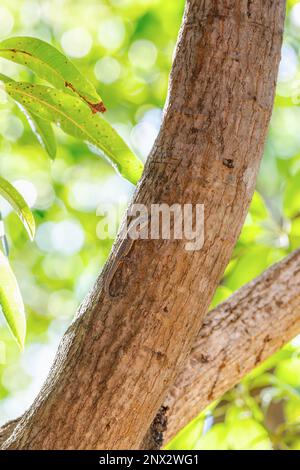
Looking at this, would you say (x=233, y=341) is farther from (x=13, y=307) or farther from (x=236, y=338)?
(x=13, y=307)

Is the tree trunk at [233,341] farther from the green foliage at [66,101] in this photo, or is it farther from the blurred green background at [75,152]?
the blurred green background at [75,152]

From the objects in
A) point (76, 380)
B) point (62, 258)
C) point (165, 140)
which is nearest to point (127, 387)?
point (76, 380)

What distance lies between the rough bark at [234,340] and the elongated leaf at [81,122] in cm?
26

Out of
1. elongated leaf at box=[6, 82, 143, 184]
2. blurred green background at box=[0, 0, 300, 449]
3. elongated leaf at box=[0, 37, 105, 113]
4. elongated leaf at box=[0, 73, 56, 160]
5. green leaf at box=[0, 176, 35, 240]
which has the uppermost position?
blurred green background at box=[0, 0, 300, 449]

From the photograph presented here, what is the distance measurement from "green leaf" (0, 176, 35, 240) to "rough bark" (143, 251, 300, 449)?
30 cm

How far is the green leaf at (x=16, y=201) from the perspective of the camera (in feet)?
3.12

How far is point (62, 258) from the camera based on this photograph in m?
2.34

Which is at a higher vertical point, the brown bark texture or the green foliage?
the green foliage

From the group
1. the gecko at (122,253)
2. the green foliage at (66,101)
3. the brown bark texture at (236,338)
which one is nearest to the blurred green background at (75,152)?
the brown bark texture at (236,338)

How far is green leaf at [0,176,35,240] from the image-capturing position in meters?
0.95

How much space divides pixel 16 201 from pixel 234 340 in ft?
1.24

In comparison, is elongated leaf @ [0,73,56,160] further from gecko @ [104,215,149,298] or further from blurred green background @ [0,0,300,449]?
blurred green background @ [0,0,300,449]

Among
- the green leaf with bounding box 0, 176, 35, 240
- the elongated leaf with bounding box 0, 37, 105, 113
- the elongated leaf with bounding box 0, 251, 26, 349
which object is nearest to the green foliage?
the elongated leaf with bounding box 0, 37, 105, 113

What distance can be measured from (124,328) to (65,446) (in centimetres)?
14
